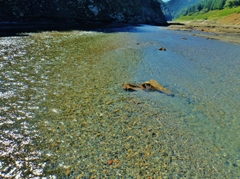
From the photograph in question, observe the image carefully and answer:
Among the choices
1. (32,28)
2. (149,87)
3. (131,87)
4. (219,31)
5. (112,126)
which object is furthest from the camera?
(219,31)

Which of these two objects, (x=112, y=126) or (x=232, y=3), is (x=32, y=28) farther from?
(x=232, y=3)

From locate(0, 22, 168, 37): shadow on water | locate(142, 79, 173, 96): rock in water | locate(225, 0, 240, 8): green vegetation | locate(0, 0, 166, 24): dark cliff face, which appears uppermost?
locate(225, 0, 240, 8): green vegetation

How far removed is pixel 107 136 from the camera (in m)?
7.32

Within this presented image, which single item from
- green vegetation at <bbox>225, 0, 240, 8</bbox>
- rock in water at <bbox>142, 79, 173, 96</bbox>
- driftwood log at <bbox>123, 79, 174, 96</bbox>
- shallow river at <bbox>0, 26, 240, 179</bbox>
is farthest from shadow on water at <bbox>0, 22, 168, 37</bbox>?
green vegetation at <bbox>225, 0, 240, 8</bbox>

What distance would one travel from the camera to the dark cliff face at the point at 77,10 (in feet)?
191

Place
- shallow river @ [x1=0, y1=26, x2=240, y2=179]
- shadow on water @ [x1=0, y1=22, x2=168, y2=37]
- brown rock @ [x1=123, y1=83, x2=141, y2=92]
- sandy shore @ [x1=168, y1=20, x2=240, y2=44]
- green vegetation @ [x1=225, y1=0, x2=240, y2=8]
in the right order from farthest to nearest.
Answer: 1. green vegetation @ [x1=225, y1=0, x2=240, y2=8]
2. sandy shore @ [x1=168, y1=20, x2=240, y2=44]
3. shadow on water @ [x1=0, y1=22, x2=168, y2=37]
4. brown rock @ [x1=123, y1=83, x2=141, y2=92]
5. shallow river @ [x1=0, y1=26, x2=240, y2=179]

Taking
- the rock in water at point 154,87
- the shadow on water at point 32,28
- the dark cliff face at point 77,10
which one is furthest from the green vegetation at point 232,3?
the rock in water at point 154,87

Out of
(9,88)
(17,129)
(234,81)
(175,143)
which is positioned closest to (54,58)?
(9,88)

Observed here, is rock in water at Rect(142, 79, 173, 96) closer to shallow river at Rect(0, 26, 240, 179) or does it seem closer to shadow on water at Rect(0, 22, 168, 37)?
shallow river at Rect(0, 26, 240, 179)

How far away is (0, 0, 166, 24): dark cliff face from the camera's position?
58275 mm

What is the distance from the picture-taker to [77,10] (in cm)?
8181

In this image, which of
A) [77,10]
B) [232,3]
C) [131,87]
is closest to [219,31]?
[77,10]

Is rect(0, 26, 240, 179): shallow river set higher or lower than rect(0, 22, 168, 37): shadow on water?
higher

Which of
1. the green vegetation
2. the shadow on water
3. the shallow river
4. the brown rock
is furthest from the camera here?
the green vegetation
